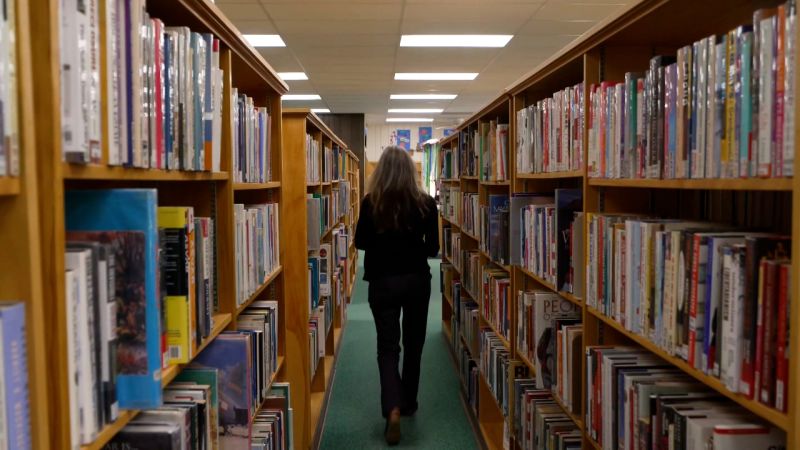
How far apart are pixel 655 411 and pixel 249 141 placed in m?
1.43

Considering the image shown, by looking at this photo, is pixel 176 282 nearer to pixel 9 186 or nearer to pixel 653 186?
pixel 9 186

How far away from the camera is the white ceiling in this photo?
5.22 meters

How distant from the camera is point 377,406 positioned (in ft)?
13.6

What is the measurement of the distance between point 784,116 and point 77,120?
1038mm

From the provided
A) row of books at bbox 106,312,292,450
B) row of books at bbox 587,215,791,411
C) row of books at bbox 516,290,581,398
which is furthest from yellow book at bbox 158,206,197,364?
row of books at bbox 516,290,581,398

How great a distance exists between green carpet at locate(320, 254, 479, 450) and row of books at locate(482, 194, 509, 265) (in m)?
1.10

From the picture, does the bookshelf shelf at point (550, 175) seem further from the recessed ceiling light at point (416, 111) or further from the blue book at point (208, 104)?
the recessed ceiling light at point (416, 111)

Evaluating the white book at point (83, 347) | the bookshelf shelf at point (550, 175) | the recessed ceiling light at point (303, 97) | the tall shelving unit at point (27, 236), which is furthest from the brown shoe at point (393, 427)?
the recessed ceiling light at point (303, 97)

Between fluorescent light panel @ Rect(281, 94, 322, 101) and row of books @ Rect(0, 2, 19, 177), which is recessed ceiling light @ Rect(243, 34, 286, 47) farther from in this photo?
row of books @ Rect(0, 2, 19, 177)

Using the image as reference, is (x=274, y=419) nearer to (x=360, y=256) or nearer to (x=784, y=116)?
(x=784, y=116)

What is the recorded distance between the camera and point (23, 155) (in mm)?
800

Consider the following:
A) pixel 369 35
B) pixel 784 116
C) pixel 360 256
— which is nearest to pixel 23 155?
pixel 784 116

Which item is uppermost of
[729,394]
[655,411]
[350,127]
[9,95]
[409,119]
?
[409,119]

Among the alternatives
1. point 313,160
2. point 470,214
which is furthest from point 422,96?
point 313,160
